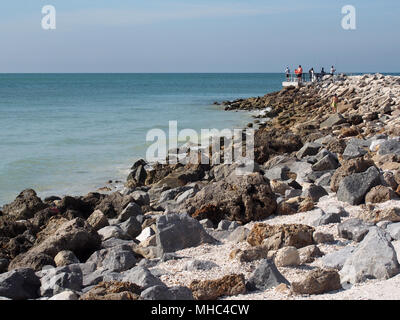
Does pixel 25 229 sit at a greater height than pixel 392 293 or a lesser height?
lesser

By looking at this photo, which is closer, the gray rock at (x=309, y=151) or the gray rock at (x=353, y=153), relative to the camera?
the gray rock at (x=353, y=153)

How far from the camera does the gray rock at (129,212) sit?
27.8ft

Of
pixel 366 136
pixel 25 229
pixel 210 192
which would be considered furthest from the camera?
pixel 366 136

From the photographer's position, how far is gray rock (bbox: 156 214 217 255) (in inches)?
242

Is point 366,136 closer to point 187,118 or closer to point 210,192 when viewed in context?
point 210,192

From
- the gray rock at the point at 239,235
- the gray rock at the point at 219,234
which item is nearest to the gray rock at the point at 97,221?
the gray rock at the point at 219,234

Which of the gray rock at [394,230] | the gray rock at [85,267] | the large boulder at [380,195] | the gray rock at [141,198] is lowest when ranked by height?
the gray rock at [141,198]

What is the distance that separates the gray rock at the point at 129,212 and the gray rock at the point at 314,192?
268 cm

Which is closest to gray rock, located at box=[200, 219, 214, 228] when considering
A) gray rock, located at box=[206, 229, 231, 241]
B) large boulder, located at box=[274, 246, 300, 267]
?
gray rock, located at box=[206, 229, 231, 241]

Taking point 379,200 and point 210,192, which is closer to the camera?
point 379,200

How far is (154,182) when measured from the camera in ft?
41.8

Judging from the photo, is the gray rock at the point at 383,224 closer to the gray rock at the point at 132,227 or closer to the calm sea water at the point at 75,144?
the gray rock at the point at 132,227

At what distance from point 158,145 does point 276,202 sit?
1279 centimetres
